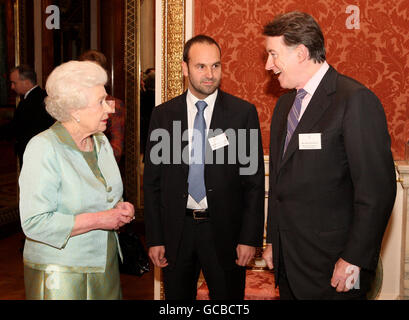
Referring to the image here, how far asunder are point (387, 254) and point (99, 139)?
2.56m

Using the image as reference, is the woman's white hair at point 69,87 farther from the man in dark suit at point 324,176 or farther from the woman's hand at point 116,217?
the man in dark suit at point 324,176

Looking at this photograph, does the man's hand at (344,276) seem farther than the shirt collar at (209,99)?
No

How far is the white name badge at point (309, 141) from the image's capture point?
1984 millimetres

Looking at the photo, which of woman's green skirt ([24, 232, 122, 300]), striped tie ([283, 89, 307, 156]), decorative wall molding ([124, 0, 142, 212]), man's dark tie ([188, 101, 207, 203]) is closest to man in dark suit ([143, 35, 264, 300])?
man's dark tie ([188, 101, 207, 203])

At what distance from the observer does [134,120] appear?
664 cm

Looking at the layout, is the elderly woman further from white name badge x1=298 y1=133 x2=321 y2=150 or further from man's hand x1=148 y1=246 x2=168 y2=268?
white name badge x1=298 y1=133 x2=321 y2=150

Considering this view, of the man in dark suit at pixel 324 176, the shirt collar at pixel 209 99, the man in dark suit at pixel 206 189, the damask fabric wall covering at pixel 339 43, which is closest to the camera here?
the man in dark suit at pixel 324 176

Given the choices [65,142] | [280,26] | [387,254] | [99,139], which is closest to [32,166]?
[65,142]

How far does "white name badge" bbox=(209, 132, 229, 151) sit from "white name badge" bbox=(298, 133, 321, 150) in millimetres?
666

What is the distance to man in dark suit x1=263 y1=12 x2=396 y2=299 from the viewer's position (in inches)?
73.8

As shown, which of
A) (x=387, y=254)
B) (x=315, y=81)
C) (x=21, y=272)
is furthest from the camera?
(x=21, y=272)

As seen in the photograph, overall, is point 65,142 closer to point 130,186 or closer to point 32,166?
point 32,166

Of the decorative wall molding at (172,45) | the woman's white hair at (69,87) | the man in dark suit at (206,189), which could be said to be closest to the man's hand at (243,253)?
the man in dark suit at (206,189)

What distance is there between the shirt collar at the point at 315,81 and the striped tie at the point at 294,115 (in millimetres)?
38
